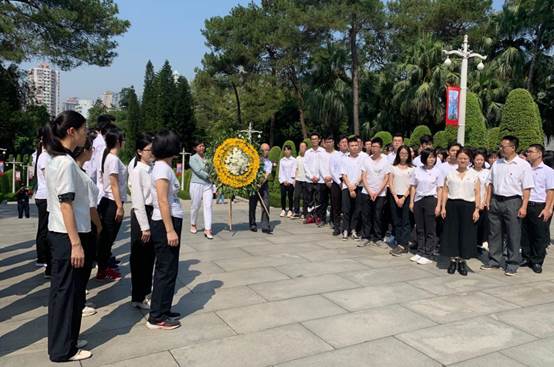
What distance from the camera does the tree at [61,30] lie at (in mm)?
12180

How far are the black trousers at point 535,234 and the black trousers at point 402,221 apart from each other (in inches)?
62.8

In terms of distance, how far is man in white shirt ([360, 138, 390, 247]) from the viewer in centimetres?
743

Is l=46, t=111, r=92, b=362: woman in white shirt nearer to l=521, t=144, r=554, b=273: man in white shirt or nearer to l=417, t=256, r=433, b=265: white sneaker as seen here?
l=417, t=256, r=433, b=265: white sneaker

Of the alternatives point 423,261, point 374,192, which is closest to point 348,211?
point 374,192

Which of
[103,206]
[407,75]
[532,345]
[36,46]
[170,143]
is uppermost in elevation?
[407,75]

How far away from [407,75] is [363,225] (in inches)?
739

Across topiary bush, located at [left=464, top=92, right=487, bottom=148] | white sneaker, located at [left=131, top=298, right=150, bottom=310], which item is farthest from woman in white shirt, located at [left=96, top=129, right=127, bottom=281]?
topiary bush, located at [left=464, top=92, right=487, bottom=148]

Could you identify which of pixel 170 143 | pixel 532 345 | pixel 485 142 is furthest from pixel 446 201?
pixel 485 142

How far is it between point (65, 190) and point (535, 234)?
19.0 feet

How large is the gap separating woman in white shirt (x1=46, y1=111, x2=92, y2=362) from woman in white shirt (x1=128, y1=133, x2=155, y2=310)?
0.76 meters

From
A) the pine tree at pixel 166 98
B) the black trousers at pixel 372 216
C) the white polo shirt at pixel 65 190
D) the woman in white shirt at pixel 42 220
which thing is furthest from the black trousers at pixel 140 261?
the pine tree at pixel 166 98

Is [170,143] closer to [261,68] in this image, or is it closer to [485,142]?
[485,142]

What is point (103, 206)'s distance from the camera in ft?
17.1

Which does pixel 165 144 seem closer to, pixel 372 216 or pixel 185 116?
pixel 372 216
